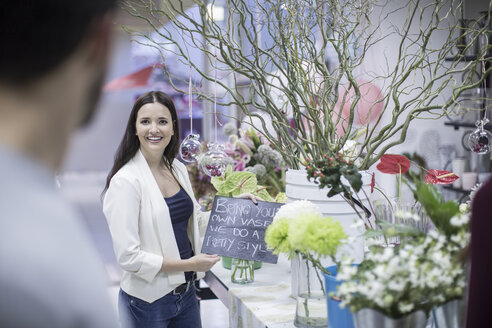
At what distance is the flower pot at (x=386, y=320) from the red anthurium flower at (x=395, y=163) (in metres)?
0.71

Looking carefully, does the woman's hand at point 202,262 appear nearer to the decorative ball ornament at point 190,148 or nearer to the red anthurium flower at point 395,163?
the decorative ball ornament at point 190,148

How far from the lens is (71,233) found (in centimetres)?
44

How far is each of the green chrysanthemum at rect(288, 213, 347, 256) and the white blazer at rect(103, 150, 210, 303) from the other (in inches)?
38.1

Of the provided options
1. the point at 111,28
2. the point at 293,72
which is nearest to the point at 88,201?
the point at 293,72

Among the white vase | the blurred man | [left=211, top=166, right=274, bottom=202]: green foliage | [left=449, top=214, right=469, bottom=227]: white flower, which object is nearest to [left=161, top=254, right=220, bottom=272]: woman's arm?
[left=211, top=166, right=274, bottom=202]: green foliage

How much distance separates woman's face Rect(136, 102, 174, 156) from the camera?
7.84ft

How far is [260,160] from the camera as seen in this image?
3029mm

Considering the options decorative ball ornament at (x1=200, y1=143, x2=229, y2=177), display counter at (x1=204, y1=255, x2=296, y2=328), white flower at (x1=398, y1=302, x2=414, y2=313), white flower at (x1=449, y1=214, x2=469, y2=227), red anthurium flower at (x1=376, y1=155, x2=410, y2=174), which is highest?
decorative ball ornament at (x1=200, y1=143, x2=229, y2=177)

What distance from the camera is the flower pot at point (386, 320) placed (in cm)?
111

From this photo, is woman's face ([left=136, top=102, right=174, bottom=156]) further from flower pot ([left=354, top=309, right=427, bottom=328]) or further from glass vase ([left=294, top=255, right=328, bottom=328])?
flower pot ([left=354, top=309, right=427, bottom=328])

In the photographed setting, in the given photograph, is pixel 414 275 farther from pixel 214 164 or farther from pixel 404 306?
pixel 214 164

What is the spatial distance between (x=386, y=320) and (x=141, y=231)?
52.9 inches

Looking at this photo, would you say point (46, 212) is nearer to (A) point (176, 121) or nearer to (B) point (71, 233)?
(B) point (71, 233)

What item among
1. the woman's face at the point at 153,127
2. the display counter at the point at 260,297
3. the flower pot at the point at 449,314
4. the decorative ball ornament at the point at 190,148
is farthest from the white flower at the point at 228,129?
the flower pot at the point at 449,314
